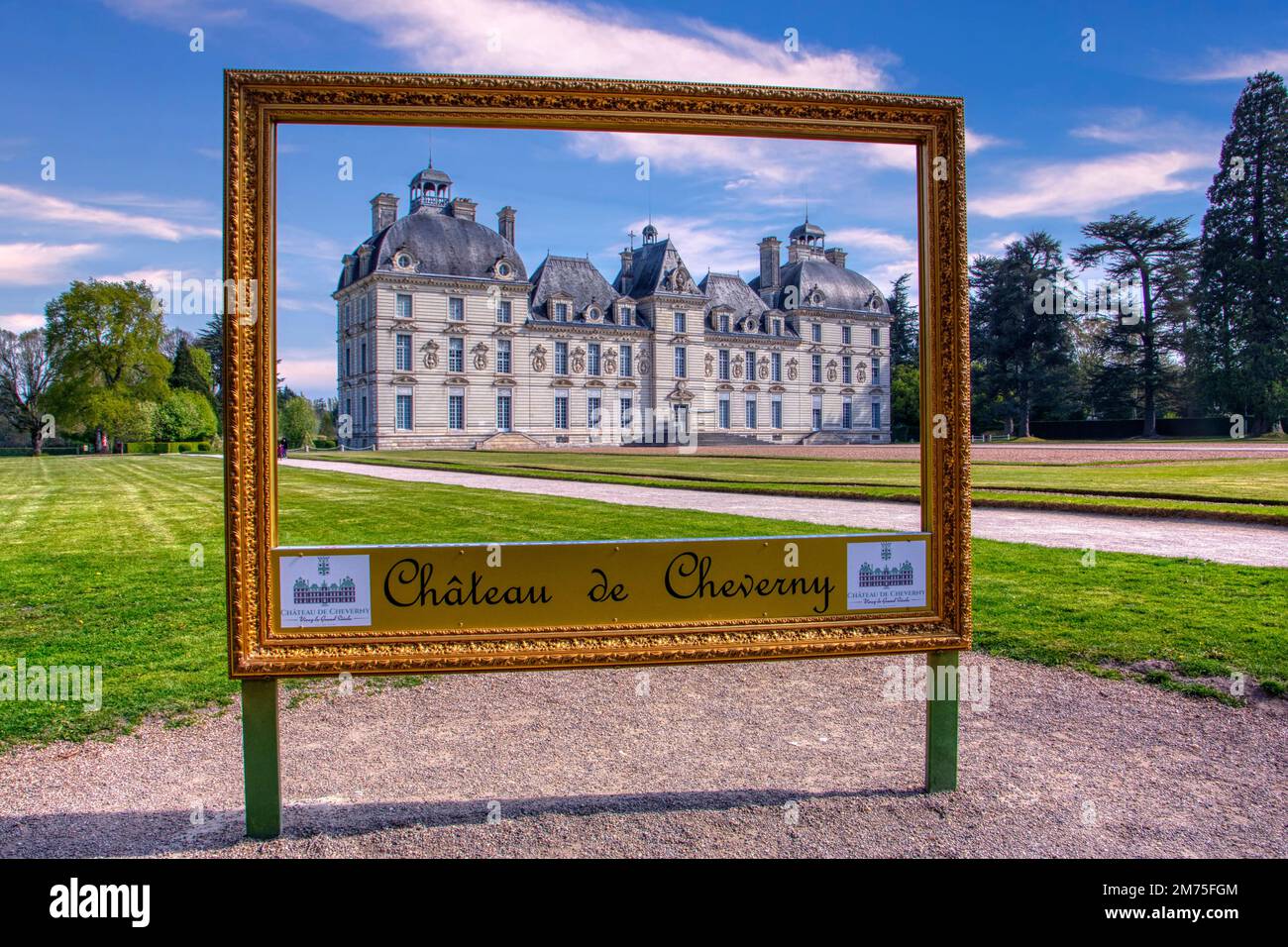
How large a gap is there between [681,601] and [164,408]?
161 ft

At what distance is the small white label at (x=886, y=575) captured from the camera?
13.2ft

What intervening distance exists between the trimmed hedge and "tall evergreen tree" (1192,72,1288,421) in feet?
176

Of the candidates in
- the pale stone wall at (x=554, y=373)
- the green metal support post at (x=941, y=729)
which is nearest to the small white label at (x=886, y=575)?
the green metal support post at (x=941, y=729)

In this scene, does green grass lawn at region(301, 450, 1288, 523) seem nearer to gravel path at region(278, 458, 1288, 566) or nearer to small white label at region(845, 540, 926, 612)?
gravel path at region(278, 458, 1288, 566)

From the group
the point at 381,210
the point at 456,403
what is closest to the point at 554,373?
the point at 456,403

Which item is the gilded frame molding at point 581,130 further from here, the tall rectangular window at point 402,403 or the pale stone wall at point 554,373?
the tall rectangular window at point 402,403

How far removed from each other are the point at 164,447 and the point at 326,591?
163 ft

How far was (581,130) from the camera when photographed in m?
3.94

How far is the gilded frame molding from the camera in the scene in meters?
3.62

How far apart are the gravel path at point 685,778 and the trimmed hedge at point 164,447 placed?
43311 mm

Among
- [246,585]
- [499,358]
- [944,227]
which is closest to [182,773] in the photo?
[246,585]

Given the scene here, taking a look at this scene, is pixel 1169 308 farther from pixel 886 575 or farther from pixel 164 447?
pixel 886 575

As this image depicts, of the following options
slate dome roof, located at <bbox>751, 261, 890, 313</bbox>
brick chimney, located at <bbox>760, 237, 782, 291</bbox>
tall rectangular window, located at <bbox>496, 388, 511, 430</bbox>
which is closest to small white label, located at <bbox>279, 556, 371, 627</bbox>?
tall rectangular window, located at <bbox>496, 388, 511, 430</bbox>

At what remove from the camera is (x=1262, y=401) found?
5000 centimetres
